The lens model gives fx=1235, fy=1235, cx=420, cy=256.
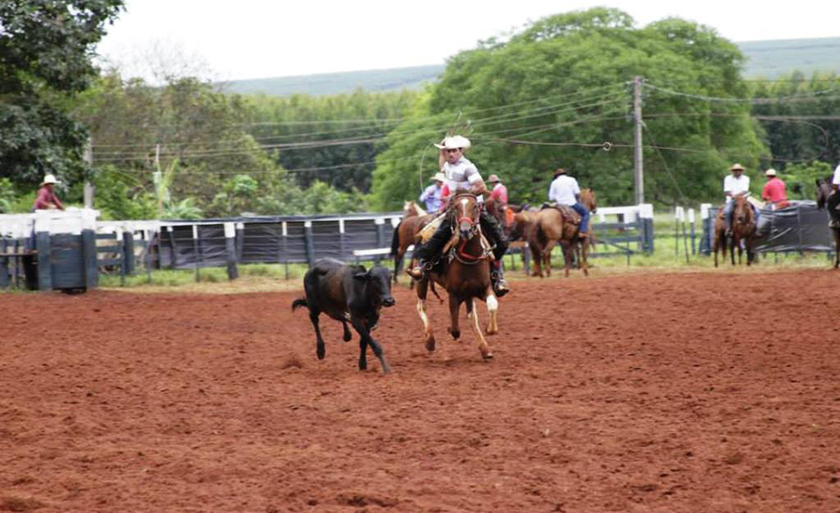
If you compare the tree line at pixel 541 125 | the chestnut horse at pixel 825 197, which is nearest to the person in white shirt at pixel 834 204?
the chestnut horse at pixel 825 197

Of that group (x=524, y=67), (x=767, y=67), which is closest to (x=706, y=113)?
(x=524, y=67)

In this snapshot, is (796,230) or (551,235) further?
(796,230)

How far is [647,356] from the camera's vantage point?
12.4 meters

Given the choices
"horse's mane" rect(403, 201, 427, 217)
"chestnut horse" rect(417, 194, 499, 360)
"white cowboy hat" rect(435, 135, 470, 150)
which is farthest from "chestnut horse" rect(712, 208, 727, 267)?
"chestnut horse" rect(417, 194, 499, 360)

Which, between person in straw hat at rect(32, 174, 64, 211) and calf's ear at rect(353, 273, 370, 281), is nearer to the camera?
calf's ear at rect(353, 273, 370, 281)

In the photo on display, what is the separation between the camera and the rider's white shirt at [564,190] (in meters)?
26.6

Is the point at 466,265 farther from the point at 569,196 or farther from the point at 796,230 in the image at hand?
the point at 796,230

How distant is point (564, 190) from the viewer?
2673 cm

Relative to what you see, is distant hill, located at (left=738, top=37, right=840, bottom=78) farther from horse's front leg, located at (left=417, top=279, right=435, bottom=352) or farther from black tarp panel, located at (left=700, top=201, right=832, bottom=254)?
horse's front leg, located at (left=417, top=279, right=435, bottom=352)

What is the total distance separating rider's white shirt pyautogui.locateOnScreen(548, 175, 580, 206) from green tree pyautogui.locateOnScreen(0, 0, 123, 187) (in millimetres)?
10783

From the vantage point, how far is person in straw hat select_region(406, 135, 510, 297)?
43.2 feet

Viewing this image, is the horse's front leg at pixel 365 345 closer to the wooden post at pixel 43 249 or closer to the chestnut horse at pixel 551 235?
the wooden post at pixel 43 249

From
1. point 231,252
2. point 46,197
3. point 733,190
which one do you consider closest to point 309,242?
point 231,252

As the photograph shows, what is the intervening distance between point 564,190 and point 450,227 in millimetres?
13940
